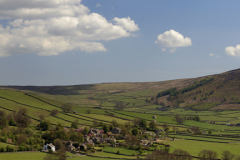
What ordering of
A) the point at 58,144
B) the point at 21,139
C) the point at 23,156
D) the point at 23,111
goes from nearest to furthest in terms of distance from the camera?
1. the point at 23,156
2. the point at 21,139
3. the point at 58,144
4. the point at 23,111

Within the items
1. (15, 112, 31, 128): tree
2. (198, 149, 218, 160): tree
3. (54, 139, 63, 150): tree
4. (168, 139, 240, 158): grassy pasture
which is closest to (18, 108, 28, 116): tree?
(15, 112, 31, 128): tree

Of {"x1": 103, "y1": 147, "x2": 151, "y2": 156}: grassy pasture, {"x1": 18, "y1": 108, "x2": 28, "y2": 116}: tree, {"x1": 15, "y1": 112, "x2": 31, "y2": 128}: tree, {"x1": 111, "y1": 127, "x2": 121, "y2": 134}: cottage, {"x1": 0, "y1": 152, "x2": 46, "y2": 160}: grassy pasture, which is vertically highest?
{"x1": 18, "y1": 108, "x2": 28, "y2": 116}: tree

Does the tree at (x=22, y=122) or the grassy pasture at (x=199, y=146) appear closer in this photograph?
the grassy pasture at (x=199, y=146)

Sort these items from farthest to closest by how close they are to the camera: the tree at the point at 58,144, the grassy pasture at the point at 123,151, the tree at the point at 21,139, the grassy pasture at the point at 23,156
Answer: the tree at the point at 58,144 → the tree at the point at 21,139 → the grassy pasture at the point at 123,151 → the grassy pasture at the point at 23,156

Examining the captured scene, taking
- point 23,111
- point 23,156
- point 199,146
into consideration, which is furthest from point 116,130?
point 23,111

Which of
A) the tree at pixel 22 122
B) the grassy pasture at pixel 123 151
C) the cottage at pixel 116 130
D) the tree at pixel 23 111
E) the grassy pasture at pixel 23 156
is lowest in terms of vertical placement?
the grassy pasture at pixel 123 151

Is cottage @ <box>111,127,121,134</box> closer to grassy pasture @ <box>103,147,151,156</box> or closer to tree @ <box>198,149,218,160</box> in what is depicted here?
grassy pasture @ <box>103,147,151,156</box>

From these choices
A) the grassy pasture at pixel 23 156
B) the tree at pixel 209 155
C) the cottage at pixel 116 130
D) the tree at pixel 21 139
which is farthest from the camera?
the cottage at pixel 116 130

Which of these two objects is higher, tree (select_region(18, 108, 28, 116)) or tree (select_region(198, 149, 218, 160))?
tree (select_region(18, 108, 28, 116))

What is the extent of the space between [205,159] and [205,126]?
235ft

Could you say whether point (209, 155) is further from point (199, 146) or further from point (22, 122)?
point (22, 122)

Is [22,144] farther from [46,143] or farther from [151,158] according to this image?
[151,158]

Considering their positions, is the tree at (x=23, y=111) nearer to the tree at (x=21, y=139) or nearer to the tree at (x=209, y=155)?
the tree at (x=21, y=139)

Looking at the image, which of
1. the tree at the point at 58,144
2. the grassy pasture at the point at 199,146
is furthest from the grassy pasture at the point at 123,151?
the tree at the point at 58,144
